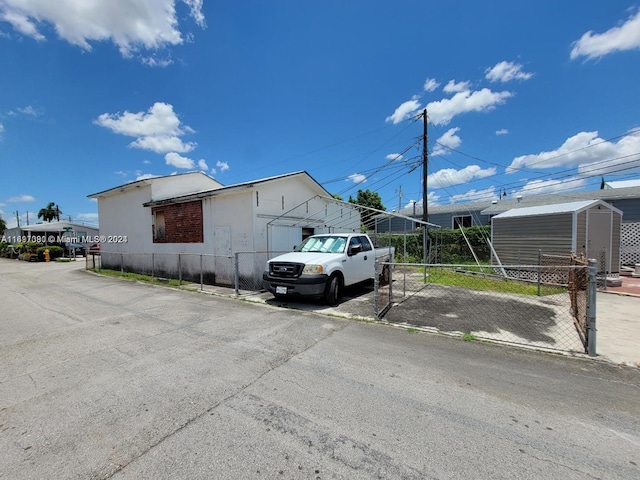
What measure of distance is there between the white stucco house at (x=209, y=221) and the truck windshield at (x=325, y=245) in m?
1.69

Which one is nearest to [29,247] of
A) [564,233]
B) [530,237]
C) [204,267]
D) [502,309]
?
[204,267]

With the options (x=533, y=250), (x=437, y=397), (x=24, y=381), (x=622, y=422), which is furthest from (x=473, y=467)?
(x=533, y=250)

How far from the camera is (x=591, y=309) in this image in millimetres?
4383

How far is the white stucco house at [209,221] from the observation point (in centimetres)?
1073

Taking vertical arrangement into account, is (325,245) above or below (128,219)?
below

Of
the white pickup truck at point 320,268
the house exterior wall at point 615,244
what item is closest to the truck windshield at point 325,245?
the white pickup truck at point 320,268

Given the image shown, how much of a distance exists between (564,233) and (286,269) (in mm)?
10972

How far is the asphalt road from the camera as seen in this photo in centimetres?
227

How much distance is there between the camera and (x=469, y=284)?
11.0 m

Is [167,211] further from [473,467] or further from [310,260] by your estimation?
[473,467]

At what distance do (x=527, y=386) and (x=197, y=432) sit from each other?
3.68 m

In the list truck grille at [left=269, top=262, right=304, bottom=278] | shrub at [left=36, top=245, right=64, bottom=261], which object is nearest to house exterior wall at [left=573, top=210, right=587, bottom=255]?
truck grille at [left=269, top=262, right=304, bottom=278]

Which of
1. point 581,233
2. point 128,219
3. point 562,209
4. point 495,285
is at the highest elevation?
point 128,219

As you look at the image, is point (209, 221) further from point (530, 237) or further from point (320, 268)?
point (530, 237)
